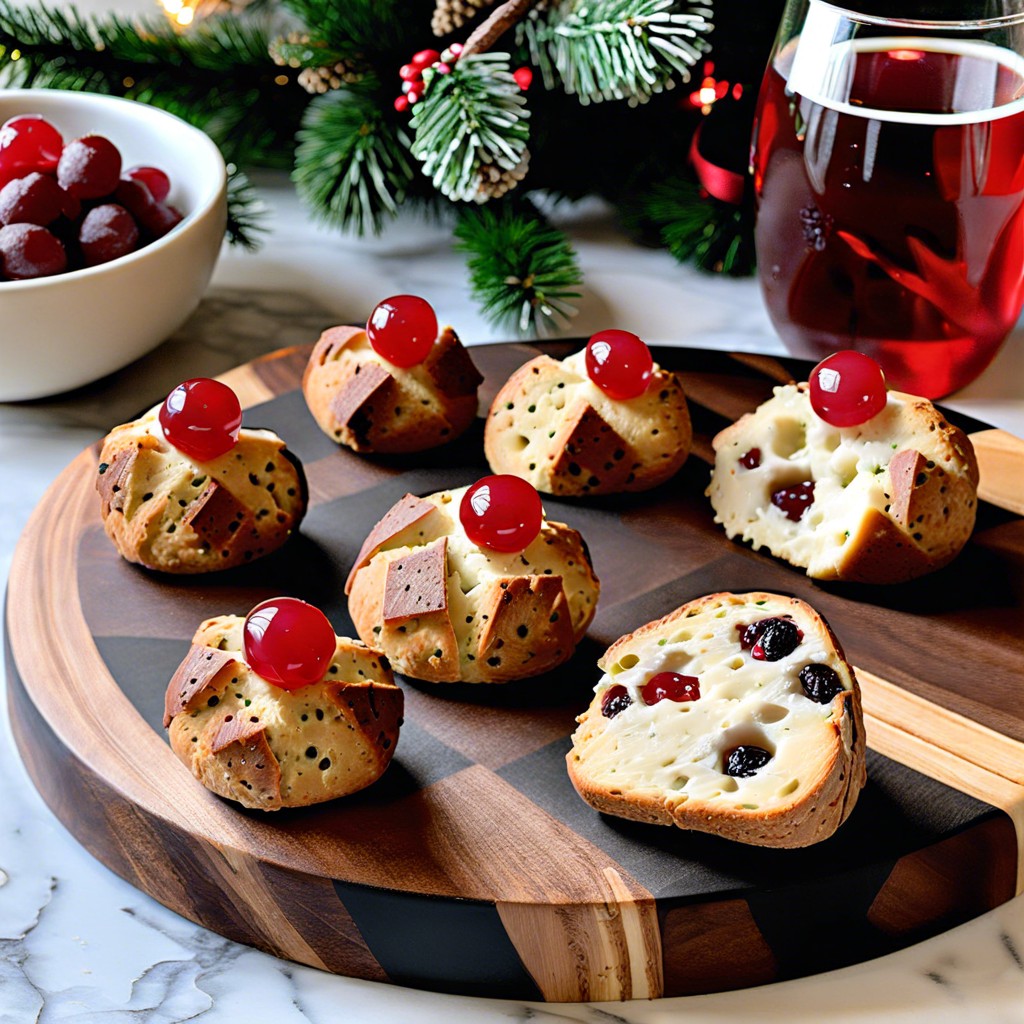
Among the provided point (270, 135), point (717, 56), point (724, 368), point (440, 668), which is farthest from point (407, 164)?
point (440, 668)

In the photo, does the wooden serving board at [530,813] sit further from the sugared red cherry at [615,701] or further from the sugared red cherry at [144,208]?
the sugared red cherry at [144,208]

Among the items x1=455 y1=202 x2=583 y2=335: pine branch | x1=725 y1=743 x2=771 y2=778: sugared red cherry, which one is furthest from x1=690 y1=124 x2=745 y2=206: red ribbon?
x1=725 y1=743 x2=771 y2=778: sugared red cherry

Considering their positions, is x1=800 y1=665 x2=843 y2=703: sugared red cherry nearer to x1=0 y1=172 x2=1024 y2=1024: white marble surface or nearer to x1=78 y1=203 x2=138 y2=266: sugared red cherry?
x1=0 y1=172 x2=1024 y2=1024: white marble surface

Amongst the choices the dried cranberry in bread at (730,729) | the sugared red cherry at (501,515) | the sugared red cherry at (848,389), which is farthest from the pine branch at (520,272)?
the dried cranberry in bread at (730,729)

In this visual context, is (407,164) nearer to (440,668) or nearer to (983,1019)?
(440,668)

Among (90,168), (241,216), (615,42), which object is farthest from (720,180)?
(90,168)

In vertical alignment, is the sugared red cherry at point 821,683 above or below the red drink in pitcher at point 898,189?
below
